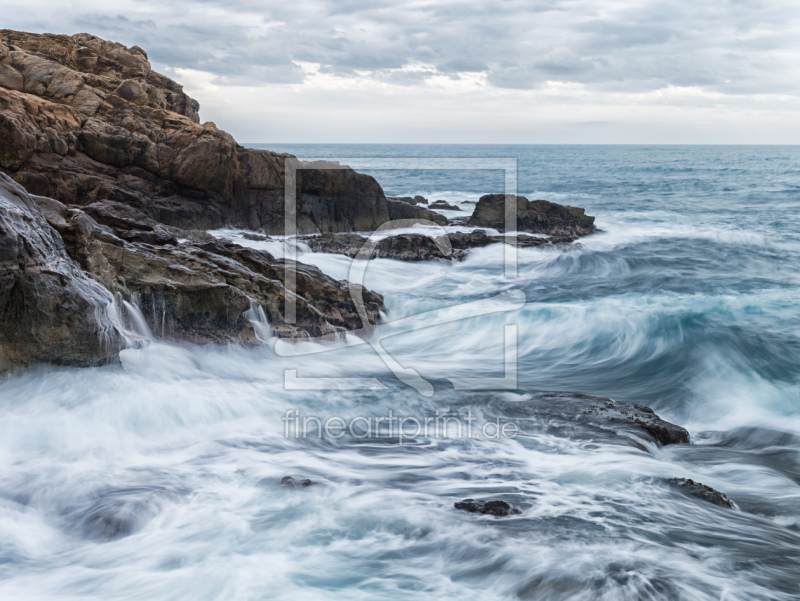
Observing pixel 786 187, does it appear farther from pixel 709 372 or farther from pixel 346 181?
pixel 709 372

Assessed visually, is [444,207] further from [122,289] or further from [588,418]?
[588,418]

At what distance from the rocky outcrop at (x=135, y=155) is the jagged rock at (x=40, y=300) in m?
8.78

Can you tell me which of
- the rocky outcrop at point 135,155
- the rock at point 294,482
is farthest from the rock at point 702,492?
the rocky outcrop at point 135,155

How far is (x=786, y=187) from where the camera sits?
127ft

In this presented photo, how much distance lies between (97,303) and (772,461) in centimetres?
717

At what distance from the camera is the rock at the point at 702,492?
5.38 meters

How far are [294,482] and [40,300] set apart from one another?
3.01 metres

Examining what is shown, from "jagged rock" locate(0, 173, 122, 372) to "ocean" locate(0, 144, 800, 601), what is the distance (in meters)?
0.23

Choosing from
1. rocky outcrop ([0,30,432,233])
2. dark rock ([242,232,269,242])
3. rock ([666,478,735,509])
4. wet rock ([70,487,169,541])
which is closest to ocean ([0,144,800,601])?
wet rock ([70,487,169,541])

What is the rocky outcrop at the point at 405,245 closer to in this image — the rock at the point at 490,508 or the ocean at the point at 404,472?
the ocean at the point at 404,472

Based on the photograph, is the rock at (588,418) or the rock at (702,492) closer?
the rock at (702,492)

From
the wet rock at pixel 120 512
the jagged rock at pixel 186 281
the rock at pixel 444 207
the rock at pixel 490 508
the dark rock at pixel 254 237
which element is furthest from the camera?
the rock at pixel 444 207

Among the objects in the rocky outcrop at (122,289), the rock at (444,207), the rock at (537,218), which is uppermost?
the rock at (444,207)

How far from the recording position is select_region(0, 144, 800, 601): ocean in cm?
432
